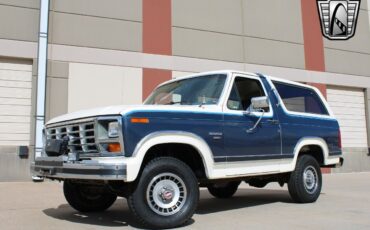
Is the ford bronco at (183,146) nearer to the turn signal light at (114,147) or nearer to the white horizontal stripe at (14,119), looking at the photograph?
the turn signal light at (114,147)

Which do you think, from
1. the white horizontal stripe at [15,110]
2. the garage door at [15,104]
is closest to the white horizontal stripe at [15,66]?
the garage door at [15,104]

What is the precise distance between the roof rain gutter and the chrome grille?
25.2ft

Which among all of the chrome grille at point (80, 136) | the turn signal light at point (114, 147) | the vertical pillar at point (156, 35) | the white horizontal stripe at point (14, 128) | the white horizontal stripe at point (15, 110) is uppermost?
the vertical pillar at point (156, 35)

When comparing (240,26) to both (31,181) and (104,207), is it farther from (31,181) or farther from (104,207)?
(104,207)

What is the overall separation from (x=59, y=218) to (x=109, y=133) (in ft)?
6.13

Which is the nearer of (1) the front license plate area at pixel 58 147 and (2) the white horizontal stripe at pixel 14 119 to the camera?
(1) the front license plate area at pixel 58 147

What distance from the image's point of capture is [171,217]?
5215 millimetres

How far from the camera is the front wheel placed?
739cm

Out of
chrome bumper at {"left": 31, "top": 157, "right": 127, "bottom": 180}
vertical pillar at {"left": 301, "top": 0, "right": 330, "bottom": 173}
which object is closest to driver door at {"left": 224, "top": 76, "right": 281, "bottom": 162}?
chrome bumper at {"left": 31, "top": 157, "right": 127, "bottom": 180}

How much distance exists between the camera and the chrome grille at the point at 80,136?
5.30 metres

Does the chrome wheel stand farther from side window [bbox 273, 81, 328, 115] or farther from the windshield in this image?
side window [bbox 273, 81, 328, 115]

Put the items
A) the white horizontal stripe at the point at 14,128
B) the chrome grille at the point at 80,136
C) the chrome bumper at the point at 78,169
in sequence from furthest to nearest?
1. the white horizontal stripe at the point at 14,128
2. the chrome grille at the point at 80,136
3. the chrome bumper at the point at 78,169

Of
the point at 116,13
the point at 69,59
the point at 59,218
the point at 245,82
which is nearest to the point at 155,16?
the point at 116,13

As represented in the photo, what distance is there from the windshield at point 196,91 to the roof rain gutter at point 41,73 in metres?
7.35
